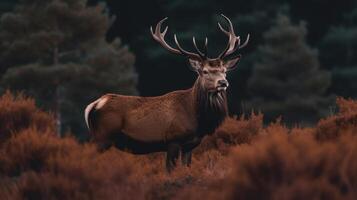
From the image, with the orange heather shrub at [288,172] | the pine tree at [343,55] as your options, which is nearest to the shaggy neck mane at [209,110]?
the orange heather shrub at [288,172]

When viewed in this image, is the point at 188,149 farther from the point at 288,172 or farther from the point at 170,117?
the point at 288,172

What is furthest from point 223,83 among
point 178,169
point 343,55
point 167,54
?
point 343,55

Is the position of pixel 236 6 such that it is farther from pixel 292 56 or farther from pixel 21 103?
pixel 21 103

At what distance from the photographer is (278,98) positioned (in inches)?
1427

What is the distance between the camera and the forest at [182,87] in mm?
7395

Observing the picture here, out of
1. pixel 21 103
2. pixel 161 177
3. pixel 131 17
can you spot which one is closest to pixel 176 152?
pixel 161 177

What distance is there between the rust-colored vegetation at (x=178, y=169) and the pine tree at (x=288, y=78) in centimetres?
2335

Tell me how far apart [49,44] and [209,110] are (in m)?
19.1

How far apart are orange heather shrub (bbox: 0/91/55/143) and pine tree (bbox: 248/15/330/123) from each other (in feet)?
76.4

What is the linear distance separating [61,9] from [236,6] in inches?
484

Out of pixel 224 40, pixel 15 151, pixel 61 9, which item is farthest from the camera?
pixel 224 40

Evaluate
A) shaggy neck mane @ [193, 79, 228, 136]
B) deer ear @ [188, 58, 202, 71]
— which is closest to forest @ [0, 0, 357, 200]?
shaggy neck mane @ [193, 79, 228, 136]

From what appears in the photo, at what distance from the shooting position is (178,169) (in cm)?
1041

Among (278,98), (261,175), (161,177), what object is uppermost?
(261,175)
